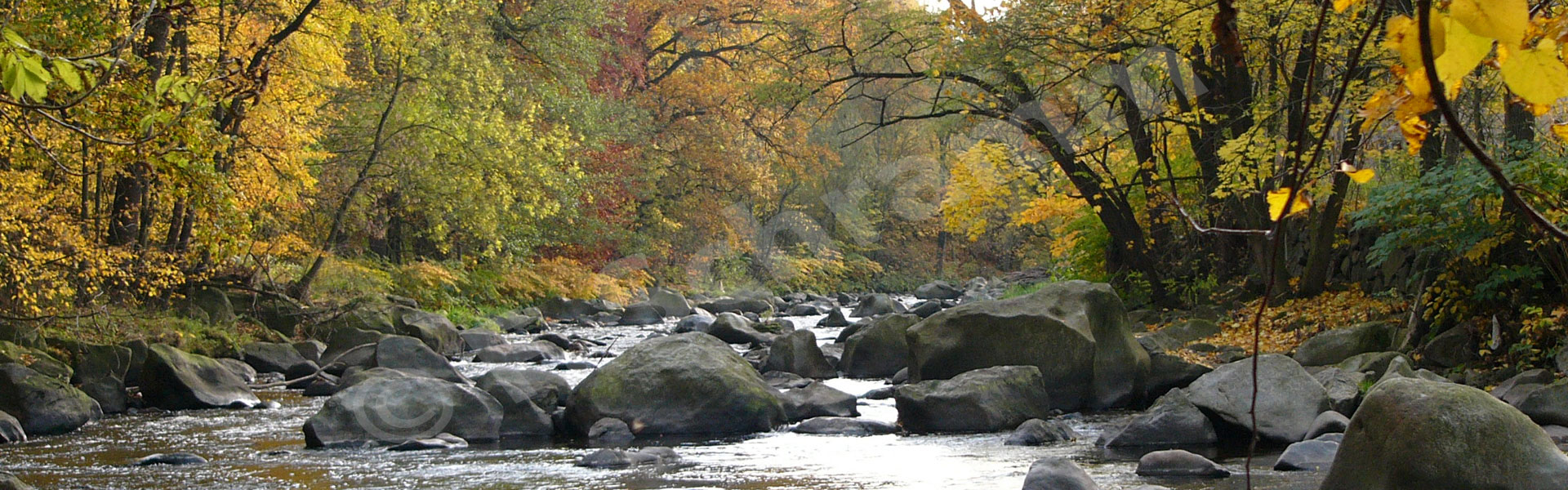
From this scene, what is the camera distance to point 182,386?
37.4 feet

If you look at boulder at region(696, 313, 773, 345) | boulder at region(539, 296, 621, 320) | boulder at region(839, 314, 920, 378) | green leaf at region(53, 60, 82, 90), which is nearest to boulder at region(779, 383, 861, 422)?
boulder at region(839, 314, 920, 378)

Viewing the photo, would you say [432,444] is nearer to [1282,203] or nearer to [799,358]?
[799,358]

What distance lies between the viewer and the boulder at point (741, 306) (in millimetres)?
28344

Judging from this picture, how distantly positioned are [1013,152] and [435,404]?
980cm

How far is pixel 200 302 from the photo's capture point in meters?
15.5

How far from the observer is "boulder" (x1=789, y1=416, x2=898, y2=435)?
31.9ft

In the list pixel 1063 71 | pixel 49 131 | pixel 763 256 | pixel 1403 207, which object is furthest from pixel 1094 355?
pixel 763 256

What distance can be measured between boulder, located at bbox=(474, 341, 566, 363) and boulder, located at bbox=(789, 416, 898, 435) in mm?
6635

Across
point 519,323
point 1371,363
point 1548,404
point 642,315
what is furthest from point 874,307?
point 1548,404

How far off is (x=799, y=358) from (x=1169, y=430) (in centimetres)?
572

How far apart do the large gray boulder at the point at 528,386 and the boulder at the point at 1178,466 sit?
5.19m

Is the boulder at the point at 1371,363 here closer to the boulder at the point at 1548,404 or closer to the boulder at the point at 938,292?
the boulder at the point at 1548,404

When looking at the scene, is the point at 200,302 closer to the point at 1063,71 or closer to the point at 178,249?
the point at 178,249

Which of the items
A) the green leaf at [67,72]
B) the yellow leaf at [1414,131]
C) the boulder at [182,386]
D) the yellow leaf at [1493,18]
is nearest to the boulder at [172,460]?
the boulder at [182,386]
